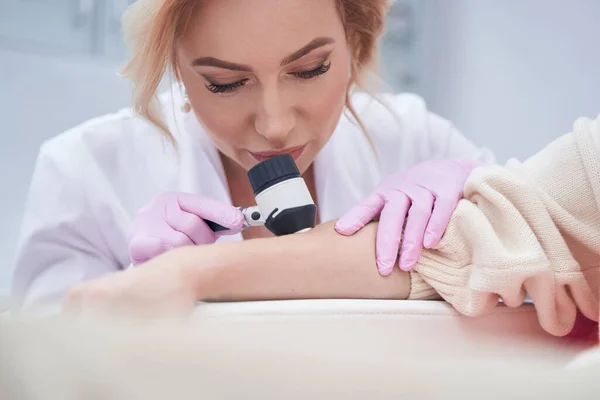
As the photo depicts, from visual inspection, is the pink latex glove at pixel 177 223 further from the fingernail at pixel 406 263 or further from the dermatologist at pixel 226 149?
the fingernail at pixel 406 263

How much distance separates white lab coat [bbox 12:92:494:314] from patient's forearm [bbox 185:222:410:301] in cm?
35

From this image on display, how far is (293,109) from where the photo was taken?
871 millimetres

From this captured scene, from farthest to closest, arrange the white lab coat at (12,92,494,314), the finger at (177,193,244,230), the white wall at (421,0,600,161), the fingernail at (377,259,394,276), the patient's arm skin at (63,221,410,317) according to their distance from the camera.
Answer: the white wall at (421,0,600,161)
the white lab coat at (12,92,494,314)
the finger at (177,193,244,230)
the fingernail at (377,259,394,276)
the patient's arm skin at (63,221,410,317)

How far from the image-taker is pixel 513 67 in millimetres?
1910

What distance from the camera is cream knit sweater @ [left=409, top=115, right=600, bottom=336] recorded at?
0.61 m

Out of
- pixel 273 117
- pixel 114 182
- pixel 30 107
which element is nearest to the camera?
pixel 273 117

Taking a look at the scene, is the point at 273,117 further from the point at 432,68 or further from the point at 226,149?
the point at 432,68

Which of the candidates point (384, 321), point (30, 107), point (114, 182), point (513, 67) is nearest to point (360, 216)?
point (384, 321)

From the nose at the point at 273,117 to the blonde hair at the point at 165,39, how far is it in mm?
143

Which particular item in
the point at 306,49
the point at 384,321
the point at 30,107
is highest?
the point at 306,49

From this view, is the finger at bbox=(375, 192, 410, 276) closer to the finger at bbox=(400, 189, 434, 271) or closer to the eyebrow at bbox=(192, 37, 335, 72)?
the finger at bbox=(400, 189, 434, 271)

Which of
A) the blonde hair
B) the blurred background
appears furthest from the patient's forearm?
the blurred background

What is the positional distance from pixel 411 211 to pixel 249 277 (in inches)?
8.2

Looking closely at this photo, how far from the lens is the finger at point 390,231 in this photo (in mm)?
666
